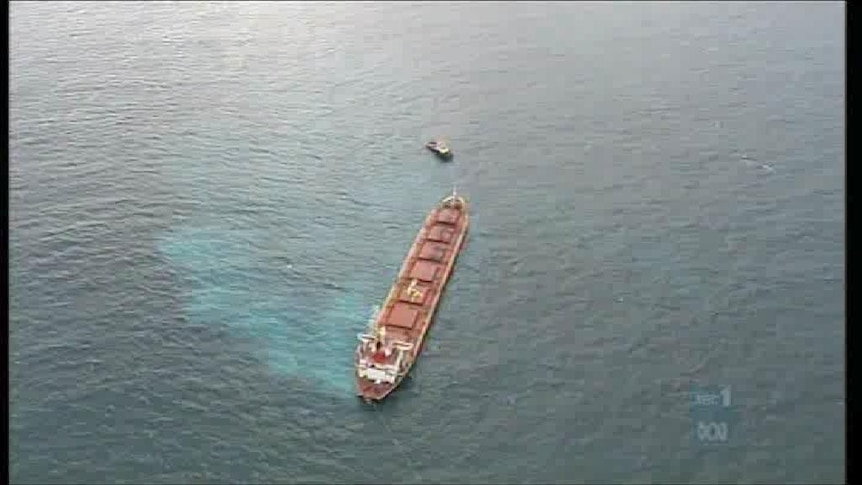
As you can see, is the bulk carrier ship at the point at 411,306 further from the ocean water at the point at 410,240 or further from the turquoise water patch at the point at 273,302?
the turquoise water patch at the point at 273,302

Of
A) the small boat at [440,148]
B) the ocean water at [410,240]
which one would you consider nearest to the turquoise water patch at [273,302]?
the ocean water at [410,240]

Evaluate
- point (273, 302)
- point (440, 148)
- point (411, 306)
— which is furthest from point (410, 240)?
point (440, 148)

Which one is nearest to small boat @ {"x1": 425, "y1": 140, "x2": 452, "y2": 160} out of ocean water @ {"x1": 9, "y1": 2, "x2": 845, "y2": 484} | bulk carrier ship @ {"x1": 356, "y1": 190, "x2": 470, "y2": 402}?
ocean water @ {"x1": 9, "y1": 2, "x2": 845, "y2": 484}

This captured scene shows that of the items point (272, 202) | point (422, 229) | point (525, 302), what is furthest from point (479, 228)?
point (272, 202)

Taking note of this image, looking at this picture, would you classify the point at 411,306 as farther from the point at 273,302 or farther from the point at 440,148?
the point at 440,148

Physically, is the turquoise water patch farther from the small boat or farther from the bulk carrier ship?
the small boat
